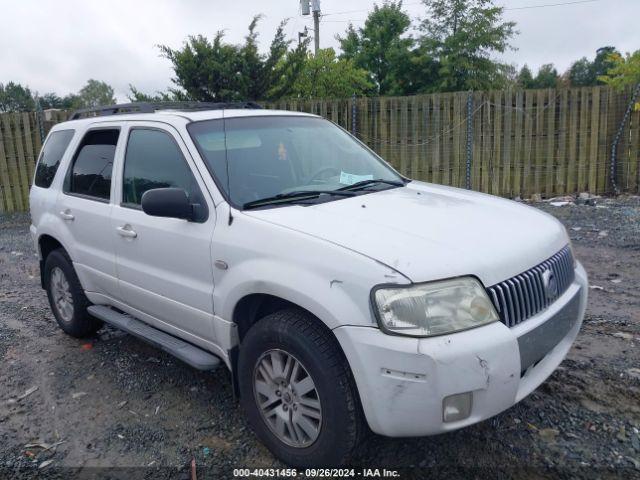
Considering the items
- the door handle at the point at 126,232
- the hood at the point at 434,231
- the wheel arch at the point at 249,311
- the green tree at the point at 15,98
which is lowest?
the wheel arch at the point at 249,311

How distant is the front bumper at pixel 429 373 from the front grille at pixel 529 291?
4.0 inches

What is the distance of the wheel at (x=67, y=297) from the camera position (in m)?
4.76

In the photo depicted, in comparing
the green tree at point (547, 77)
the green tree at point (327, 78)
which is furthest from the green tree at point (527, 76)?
the green tree at point (327, 78)

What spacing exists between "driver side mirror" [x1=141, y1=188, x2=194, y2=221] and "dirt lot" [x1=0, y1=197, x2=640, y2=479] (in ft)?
4.47

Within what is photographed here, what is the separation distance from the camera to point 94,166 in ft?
14.5

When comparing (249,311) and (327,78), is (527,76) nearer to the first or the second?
(327,78)

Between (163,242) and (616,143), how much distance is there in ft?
31.8

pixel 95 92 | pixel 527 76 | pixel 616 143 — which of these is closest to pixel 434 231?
pixel 616 143

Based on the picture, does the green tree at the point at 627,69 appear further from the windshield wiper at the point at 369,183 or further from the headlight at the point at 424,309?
the headlight at the point at 424,309

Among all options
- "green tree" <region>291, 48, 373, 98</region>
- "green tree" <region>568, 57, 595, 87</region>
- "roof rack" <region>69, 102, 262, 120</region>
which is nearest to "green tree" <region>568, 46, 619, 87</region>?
"green tree" <region>568, 57, 595, 87</region>

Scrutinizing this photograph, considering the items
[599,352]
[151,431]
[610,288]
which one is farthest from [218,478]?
[610,288]

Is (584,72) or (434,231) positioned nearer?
(434,231)

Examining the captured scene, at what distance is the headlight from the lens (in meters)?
2.43

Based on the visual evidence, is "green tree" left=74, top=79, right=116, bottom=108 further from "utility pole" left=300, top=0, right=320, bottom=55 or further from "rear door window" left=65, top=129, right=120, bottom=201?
"rear door window" left=65, top=129, right=120, bottom=201
